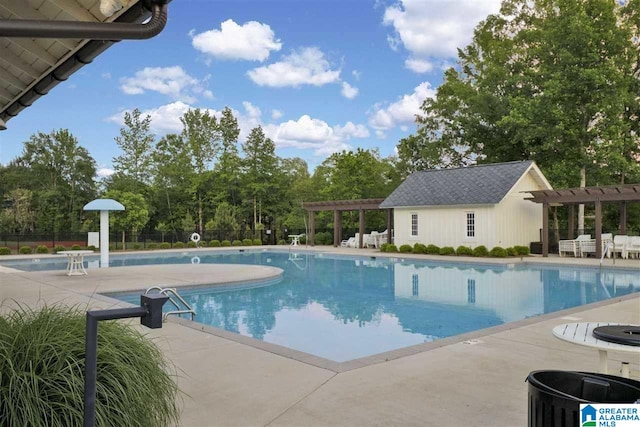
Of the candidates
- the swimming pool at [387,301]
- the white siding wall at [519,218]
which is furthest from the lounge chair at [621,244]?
the white siding wall at [519,218]

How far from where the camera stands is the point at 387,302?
450 inches

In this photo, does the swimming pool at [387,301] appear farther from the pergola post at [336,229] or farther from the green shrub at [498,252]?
the pergola post at [336,229]

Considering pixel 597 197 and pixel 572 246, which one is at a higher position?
pixel 597 197

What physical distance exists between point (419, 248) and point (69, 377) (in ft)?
72.4

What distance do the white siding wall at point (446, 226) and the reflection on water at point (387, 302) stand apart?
412 cm

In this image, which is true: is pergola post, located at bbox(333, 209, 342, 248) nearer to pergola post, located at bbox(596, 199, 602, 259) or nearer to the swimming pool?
the swimming pool

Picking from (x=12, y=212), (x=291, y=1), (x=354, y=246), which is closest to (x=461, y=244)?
(x=354, y=246)

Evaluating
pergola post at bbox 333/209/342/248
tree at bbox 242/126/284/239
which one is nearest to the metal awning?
pergola post at bbox 333/209/342/248

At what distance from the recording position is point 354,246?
28.8 m

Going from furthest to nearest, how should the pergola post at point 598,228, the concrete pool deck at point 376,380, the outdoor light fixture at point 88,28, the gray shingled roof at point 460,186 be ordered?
the gray shingled roof at point 460,186
the pergola post at point 598,228
the concrete pool deck at point 376,380
the outdoor light fixture at point 88,28

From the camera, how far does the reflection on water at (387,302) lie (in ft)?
27.1

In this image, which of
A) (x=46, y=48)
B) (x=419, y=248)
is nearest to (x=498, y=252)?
(x=419, y=248)

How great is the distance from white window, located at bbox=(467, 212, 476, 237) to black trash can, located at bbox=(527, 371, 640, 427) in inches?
824

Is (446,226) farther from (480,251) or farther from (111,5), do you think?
(111,5)
